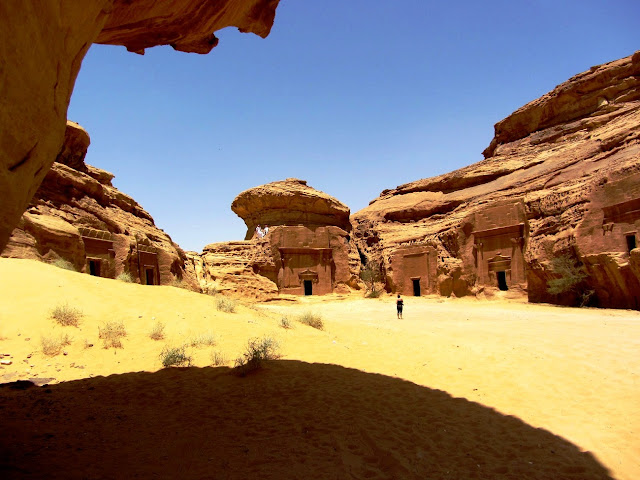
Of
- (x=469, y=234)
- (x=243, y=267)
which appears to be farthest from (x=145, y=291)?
(x=469, y=234)

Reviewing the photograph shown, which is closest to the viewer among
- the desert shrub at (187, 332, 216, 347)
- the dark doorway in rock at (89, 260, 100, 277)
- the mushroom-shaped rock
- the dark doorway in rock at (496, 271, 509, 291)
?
the desert shrub at (187, 332, 216, 347)

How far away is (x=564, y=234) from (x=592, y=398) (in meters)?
18.5

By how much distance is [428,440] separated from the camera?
4.64m

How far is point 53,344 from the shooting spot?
7.21 meters

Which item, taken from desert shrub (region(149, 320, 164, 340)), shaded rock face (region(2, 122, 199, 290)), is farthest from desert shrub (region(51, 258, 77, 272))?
desert shrub (region(149, 320, 164, 340))

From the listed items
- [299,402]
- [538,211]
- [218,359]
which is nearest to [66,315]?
[218,359]

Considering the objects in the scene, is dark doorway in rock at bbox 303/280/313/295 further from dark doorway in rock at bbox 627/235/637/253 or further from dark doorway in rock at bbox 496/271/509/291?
dark doorway in rock at bbox 627/235/637/253

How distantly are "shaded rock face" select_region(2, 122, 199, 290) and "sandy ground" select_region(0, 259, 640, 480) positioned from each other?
494 cm

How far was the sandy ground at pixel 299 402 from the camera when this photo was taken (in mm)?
3928

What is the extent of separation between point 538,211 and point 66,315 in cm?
2600

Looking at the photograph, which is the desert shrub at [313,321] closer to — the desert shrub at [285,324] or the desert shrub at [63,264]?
the desert shrub at [285,324]

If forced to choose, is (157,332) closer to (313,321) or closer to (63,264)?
(313,321)

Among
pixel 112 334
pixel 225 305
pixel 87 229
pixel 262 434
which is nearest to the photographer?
pixel 262 434

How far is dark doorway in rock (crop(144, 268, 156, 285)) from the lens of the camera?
863 inches
